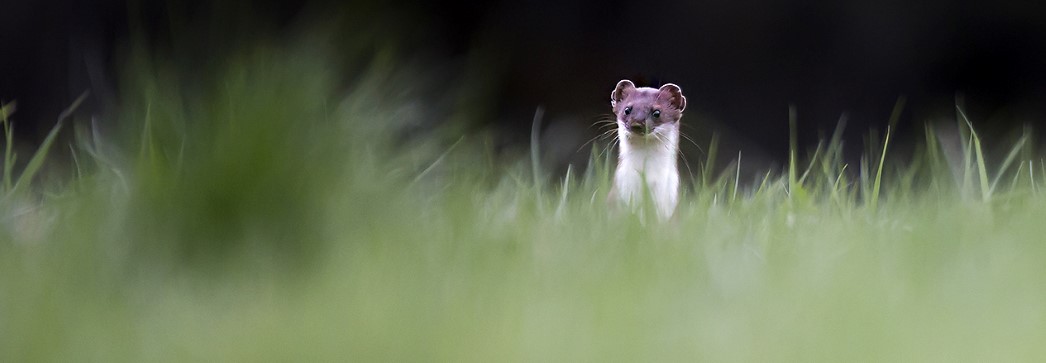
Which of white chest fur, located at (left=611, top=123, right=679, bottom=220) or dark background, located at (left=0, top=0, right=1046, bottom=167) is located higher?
dark background, located at (left=0, top=0, right=1046, bottom=167)

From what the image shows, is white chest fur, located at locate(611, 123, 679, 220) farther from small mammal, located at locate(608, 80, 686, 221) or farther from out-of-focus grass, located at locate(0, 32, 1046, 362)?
out-of-focus grass, located at locate(0, 32, 1046, 362)

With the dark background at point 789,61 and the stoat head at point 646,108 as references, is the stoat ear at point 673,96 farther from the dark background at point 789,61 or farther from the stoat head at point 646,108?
the dark background at point 789,61

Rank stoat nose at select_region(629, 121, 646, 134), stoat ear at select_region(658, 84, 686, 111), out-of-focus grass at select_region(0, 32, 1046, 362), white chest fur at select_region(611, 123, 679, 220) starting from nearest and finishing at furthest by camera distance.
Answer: out-of-focus grass at select_region(0, 32, 1046, 362), white chest fur at select_region(611, 123, 679, 220), stoat nose at select_region(629, 121, 646, 134), stoat ear at select_region(658, 84, 686, 111)

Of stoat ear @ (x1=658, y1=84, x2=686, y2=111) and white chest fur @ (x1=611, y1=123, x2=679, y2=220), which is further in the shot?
stoat ear @ (x1=658, y1=84, x2=686, y2=111)

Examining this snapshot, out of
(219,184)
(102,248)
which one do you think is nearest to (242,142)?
(219,184)

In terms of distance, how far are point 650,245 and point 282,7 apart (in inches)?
60.9

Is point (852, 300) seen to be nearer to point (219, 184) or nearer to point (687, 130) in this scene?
point (219, 184)

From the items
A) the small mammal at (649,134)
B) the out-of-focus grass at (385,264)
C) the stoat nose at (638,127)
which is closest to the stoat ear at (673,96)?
the small mammal at (649,134)

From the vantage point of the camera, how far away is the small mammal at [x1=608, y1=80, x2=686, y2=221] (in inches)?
91.7

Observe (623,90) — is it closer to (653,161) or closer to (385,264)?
(653,161)

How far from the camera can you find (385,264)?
1.04 m

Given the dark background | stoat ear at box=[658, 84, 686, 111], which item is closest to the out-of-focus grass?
stoat ear at box=[658, 84, 686, 111]

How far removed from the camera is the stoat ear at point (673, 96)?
2557mm

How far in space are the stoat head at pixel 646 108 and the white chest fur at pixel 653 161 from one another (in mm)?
11
